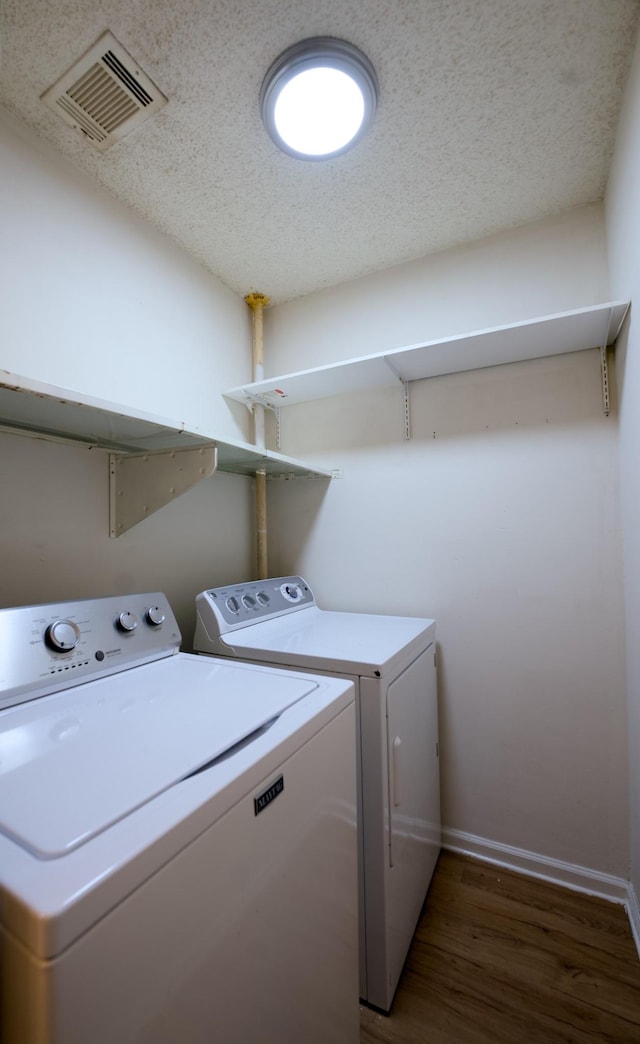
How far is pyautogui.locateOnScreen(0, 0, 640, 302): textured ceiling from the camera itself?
41.3 inches

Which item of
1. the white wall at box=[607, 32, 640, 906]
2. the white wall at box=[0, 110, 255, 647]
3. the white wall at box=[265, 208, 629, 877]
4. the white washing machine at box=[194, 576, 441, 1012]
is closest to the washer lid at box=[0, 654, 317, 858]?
the white washing machine at box=[194, 576, 441, 1012]

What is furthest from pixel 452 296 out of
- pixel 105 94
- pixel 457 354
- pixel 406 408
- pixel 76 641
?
pixel 76 641

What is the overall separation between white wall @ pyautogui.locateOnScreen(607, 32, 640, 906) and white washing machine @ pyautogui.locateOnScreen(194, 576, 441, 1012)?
2.16ft

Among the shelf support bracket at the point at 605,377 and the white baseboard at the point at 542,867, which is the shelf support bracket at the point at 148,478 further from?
the white baseboard at the point at 542,867

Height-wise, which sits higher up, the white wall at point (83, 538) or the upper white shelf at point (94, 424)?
the upper white shelf at point (94, 424)

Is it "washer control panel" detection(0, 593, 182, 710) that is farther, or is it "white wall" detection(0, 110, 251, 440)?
"white wall" detection(0, 110, 251, 440)

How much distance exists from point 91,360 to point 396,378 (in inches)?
47.6

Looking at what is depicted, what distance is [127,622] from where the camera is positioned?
46.2 inches

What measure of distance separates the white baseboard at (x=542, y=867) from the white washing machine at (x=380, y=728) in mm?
111

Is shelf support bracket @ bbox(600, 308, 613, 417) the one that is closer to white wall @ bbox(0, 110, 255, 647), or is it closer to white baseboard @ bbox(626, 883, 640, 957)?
white wall @ bbox(0, 110, 255, 647)

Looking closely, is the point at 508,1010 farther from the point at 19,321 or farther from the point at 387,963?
the point at 19,321

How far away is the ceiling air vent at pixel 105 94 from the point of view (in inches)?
43.9

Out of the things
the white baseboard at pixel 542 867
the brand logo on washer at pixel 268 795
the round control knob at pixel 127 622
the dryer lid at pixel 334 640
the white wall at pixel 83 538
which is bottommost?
the white baseboard at pixel 542 867

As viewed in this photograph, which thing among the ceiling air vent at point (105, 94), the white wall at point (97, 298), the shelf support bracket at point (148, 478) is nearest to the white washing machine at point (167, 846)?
the shelf support bracket at point (148, 478)
